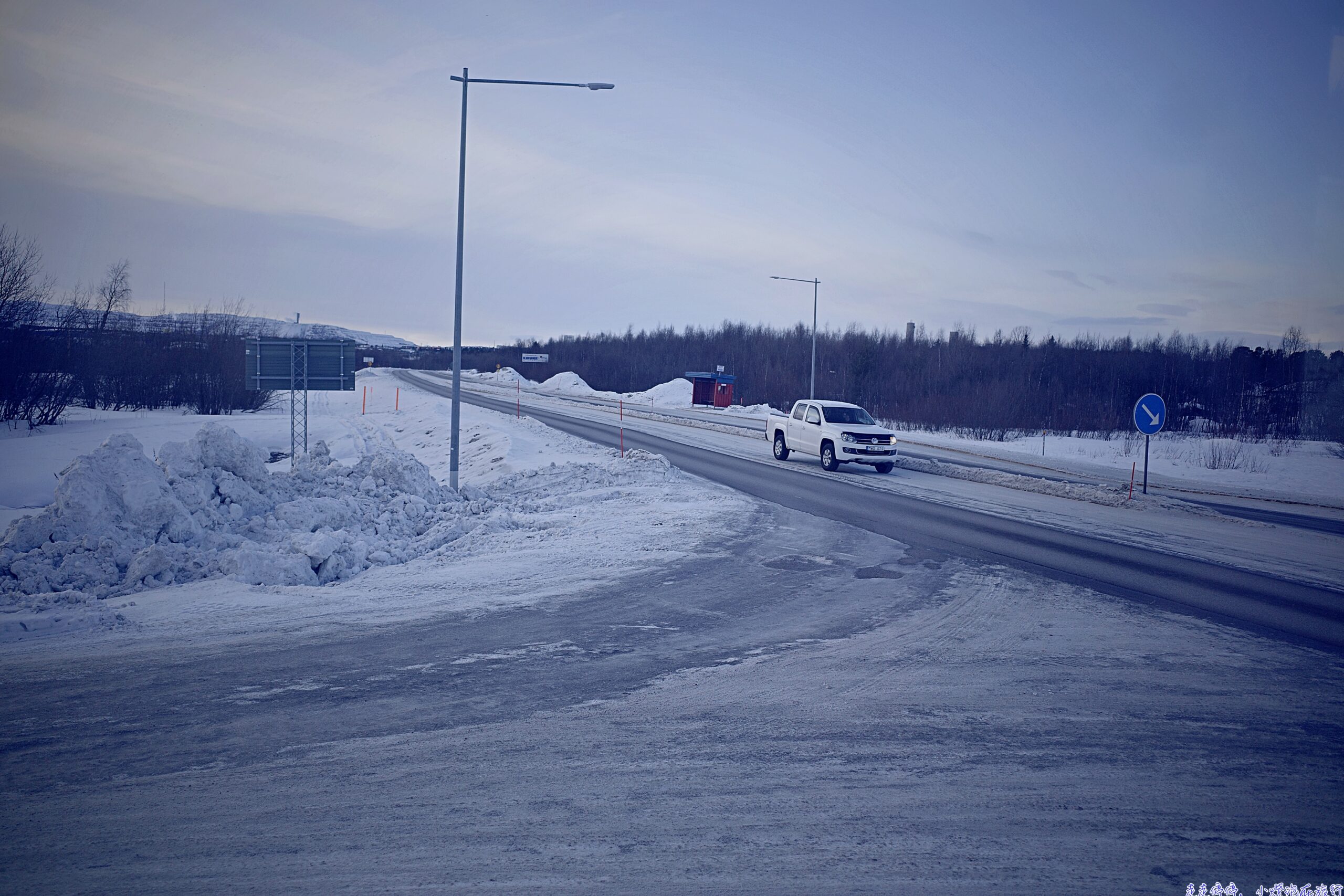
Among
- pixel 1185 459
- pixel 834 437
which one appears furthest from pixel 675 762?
pixel 1185 459

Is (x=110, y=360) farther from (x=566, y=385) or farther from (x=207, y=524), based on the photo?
(x=566, y=385)

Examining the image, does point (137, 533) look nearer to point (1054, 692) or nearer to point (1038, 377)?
point (1054, 692)

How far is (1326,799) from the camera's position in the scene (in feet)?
15.3

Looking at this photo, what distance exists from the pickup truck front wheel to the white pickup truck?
0.02m

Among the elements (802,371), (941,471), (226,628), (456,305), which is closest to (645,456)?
(456,305)

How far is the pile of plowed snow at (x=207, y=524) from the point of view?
29.3ft

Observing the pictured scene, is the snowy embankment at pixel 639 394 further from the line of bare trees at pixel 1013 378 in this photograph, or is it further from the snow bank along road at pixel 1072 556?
the snow bank along road at pixel 1072 556

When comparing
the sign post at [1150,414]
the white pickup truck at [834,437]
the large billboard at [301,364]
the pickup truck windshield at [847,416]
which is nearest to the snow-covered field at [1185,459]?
the white pickup truck at [834,437]


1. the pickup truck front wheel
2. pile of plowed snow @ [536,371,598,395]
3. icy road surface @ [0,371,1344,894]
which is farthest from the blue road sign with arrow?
pile of plowed snow @ [536,371,598,395]

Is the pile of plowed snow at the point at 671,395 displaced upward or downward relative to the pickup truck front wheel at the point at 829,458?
upward

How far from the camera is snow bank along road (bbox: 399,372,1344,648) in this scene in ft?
31.2

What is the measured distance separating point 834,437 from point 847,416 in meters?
1.42

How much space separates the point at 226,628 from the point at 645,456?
14352 mm

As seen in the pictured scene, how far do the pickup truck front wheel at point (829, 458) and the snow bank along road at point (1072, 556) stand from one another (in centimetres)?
156
